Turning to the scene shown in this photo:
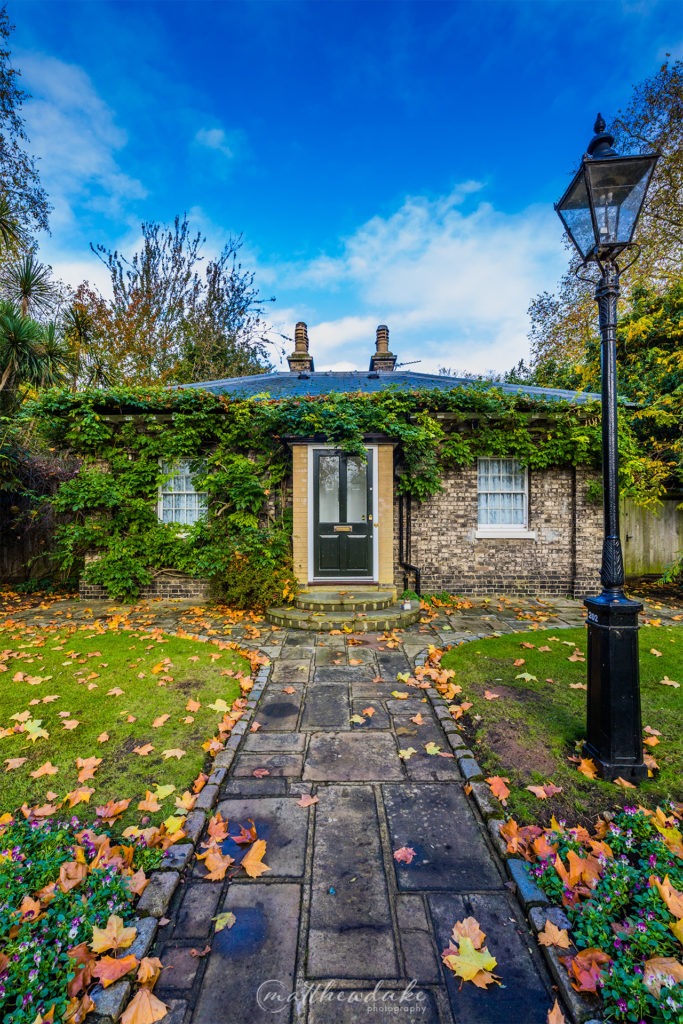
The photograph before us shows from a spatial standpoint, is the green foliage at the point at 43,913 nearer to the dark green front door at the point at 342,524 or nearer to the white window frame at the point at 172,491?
the dark green front door at the point at 342,524

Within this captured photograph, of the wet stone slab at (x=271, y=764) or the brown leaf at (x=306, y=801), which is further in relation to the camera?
the wet stone slab at (x=271, y=764)

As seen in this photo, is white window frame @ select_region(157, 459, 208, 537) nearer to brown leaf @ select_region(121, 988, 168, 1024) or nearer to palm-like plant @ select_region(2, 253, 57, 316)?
palm-like plant @ select_region(2, 253, 57, 316)

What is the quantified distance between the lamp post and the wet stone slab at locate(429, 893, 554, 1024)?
136 cm

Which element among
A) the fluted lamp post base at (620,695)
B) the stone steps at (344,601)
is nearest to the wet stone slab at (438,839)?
the fluted lamp post base at (620,695)

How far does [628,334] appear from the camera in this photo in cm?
1045

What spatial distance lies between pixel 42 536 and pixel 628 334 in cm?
1531

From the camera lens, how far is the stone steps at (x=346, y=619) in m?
6.26

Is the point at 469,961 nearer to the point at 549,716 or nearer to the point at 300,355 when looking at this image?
the point at 549,716

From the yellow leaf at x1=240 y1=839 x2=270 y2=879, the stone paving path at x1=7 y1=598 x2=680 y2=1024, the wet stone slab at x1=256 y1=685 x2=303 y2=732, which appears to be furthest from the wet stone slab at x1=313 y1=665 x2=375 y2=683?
the yellow leaf at x1=240 y1=839 x2=270 y2=879

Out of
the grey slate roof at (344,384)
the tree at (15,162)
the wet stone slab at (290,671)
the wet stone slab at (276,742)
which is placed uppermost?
the tree at (15,162)

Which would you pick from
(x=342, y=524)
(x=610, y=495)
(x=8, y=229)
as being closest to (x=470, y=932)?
(x=610, y=495)

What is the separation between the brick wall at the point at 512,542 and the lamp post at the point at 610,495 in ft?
17.5

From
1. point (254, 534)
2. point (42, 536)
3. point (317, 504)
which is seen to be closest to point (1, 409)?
point (42, 536)

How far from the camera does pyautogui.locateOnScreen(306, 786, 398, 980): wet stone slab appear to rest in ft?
5.30
